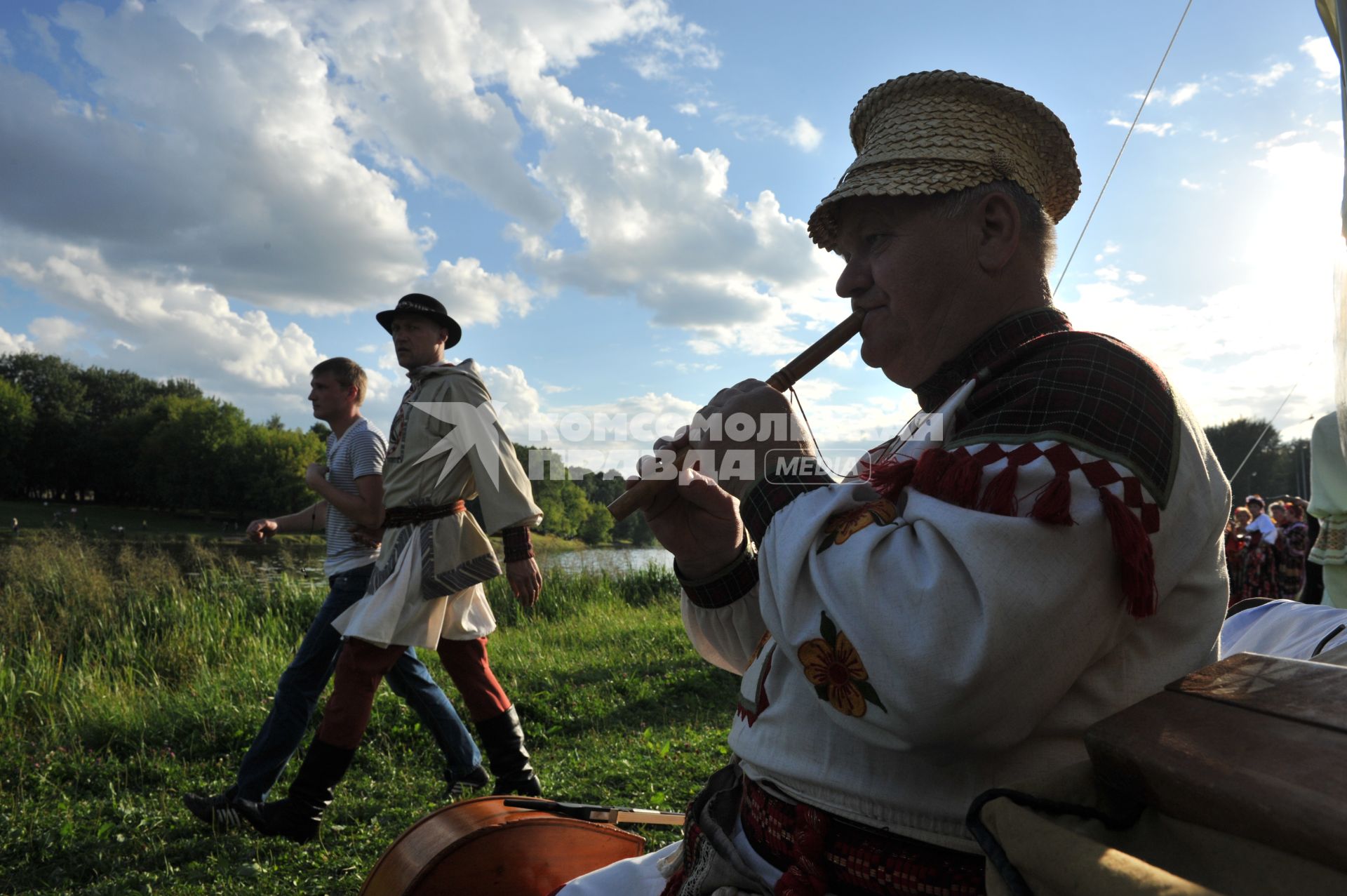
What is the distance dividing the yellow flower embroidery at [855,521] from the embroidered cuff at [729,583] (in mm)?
533

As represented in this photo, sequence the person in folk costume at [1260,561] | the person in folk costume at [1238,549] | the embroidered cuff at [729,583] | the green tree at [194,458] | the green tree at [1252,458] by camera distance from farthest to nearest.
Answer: the green tree at [194,458]
the green tree at [1252,458]
the person in folk costume at [1238,549]
the person in folk costume at [1260,561]
the embroidered cuff at [729,583]

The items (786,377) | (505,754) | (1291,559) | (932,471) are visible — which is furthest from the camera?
(1291,559)

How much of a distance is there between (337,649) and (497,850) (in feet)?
8.58

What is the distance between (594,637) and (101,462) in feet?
199

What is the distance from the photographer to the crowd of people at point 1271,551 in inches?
332

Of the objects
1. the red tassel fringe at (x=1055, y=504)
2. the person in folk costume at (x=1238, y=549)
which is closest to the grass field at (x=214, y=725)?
the red tassel fringe at (x=1055, y=504)

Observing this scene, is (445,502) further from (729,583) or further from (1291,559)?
(1291,559)

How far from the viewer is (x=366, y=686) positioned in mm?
3566

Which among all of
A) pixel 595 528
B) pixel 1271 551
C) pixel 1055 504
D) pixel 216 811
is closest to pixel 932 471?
pixel 1055 504

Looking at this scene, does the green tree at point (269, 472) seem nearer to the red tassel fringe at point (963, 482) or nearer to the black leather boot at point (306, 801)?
the black leather boot at point (306, 801)

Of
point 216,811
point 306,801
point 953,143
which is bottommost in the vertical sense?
point 216,811

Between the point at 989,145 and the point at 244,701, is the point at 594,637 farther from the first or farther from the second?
the point at 989,145

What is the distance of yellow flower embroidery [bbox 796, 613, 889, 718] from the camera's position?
0.96m
